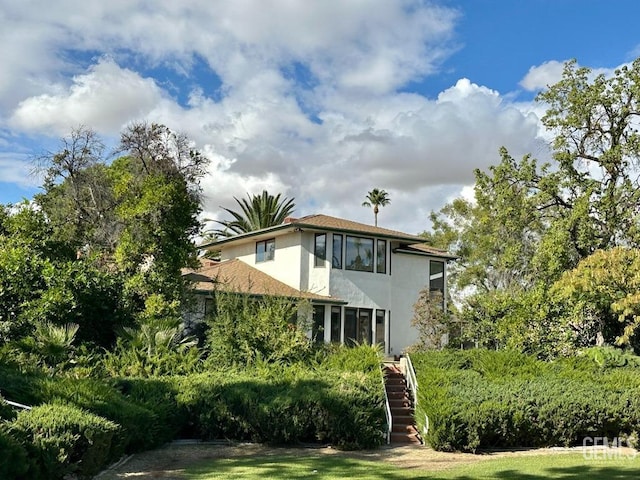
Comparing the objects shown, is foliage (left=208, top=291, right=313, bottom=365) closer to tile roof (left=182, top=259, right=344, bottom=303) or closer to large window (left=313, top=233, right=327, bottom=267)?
tile roof (left=182, top=259, right=344, bottom=303)

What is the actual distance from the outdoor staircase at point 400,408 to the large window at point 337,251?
6.91 m

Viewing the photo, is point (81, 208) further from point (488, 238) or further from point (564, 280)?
point (488, 238)

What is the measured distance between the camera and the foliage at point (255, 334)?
18.1m

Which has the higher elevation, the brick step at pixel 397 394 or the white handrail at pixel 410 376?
the white handrail at pixel 410 376

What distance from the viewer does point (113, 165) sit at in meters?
22.3

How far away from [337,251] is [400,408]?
1103 centimetres

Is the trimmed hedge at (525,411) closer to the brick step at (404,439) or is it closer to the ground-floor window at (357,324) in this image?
the brick step at (404,439)

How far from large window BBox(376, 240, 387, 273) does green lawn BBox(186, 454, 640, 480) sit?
Answer: 16.2 metres

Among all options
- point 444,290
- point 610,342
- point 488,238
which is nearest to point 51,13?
point 610,342

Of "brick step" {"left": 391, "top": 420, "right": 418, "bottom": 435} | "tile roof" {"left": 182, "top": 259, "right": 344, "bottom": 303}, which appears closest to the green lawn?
"brick step" {"left": 391, "top": 420, "right": 418, "bottom": 435}

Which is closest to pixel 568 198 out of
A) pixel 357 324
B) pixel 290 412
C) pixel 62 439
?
pixel 357 324

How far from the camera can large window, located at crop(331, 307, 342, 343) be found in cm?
2728

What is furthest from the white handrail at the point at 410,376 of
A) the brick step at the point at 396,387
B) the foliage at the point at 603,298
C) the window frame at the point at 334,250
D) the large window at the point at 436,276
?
the large window at the point at 436,276

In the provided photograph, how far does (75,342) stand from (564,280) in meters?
15.2
